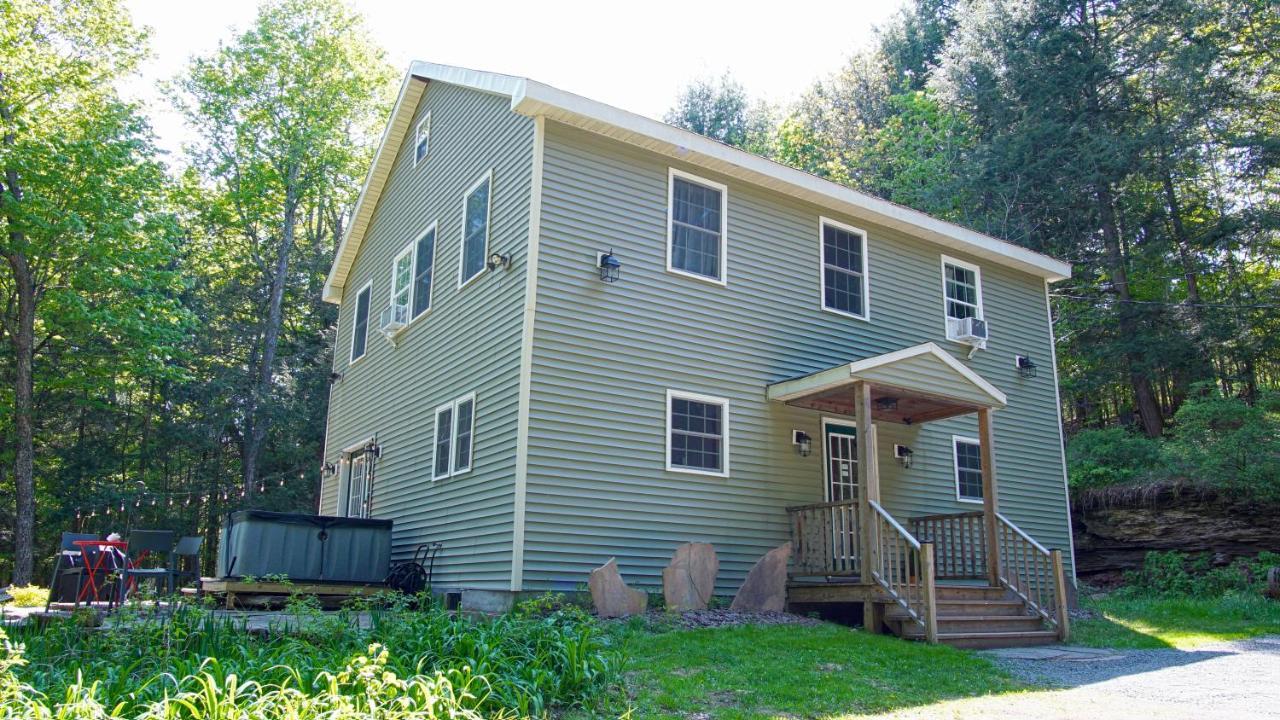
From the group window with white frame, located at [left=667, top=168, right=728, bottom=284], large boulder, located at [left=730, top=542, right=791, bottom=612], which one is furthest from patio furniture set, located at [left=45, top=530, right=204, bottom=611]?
window with white frame, located at [left=667, top=168, right=728, bottom=284]

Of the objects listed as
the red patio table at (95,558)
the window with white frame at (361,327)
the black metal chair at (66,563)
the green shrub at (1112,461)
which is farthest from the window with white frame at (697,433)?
the green shrub at (1112,461)

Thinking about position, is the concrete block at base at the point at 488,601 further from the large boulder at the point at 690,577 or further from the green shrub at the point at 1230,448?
the green shrub at the point at 1230,448

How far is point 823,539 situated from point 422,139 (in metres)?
9.52

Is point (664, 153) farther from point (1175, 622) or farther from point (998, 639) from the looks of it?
point (1175, 622)

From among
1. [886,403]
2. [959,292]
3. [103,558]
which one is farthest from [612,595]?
[959,292]

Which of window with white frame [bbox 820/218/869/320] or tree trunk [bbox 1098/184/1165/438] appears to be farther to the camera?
tree trunk [bbox 1098/184/1165/438]

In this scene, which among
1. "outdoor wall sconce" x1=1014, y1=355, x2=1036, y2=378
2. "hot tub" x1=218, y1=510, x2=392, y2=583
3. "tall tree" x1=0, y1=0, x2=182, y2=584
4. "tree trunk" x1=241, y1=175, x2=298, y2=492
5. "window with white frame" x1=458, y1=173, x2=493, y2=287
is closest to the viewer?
"hot tub" x1=218, y1=510, x2=392, y2=583

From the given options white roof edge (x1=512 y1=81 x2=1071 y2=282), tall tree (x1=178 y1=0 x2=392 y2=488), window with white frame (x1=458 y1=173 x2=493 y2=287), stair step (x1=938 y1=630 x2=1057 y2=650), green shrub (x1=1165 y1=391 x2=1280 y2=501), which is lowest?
stair step (x1=938 y1=630 x2=1057 y2=650)

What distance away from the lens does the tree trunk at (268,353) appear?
83.1ft

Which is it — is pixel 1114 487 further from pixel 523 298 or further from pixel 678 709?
pixel 678 709

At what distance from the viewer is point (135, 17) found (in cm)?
2403

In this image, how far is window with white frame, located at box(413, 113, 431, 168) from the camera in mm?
15141

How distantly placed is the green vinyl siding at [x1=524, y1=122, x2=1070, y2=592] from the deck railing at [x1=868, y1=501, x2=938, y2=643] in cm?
175

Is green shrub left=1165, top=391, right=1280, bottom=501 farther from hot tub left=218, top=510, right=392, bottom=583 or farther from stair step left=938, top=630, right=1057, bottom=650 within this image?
hot tub left=218, top=510, right=392, bottom=583
